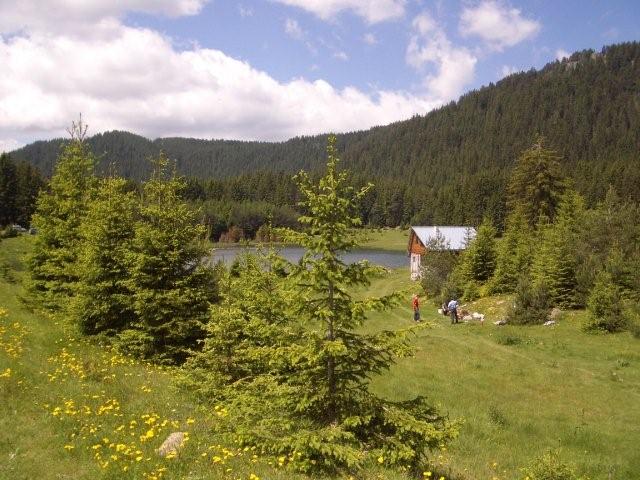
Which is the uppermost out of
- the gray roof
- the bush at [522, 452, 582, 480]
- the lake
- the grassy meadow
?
the gray roof

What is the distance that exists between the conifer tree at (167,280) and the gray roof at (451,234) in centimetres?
3810

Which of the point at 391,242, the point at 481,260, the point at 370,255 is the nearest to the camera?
the point at 481,260

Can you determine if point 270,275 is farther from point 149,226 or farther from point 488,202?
point 488,202

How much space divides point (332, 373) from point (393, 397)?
418 inches

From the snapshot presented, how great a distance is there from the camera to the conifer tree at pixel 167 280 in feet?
56.0

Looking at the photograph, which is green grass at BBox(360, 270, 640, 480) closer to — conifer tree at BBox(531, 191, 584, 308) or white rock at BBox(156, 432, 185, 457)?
conifer tree at BBox(531, 191, 584, 308)

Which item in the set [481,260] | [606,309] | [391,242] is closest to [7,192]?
[481,260]

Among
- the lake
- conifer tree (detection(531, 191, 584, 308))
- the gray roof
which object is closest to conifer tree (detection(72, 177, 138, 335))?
conifer tree (detection(531, 191, 584, 308))

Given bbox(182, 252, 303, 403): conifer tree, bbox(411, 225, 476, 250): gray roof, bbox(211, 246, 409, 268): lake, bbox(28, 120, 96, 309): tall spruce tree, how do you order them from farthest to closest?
bbox(211, 246, 409, 268): lake
bbox(411, 225, 476, 250): gray roof
bbox(28, 120, 96, 309): tall spruce tree
bbox(182, 252, 303, 403): conifer tree

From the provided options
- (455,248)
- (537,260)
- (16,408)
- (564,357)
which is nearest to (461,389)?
(564,357)

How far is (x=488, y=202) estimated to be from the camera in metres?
130

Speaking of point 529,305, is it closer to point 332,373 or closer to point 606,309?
point 606,309

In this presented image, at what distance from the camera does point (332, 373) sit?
919 cm

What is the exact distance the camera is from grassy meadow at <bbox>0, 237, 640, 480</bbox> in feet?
27.6
